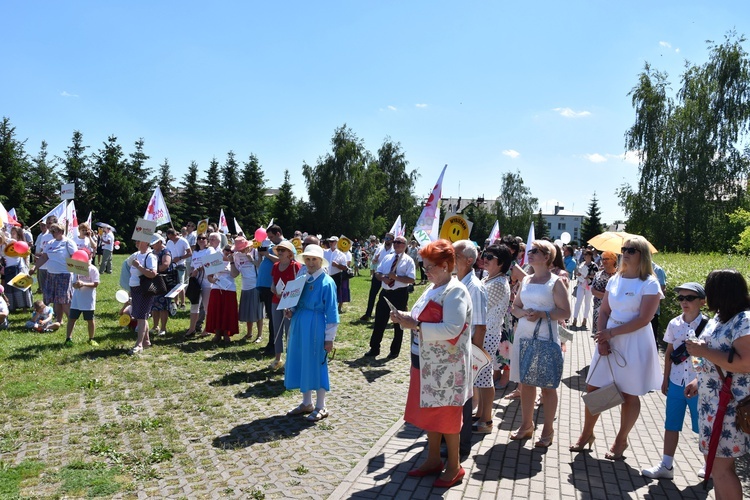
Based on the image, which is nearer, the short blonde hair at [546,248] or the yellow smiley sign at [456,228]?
the short blonde hair at [546,248]

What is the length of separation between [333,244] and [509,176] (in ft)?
206

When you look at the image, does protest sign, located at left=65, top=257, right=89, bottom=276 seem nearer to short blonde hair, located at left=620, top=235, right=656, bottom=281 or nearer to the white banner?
the white banner

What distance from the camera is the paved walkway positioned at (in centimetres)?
421

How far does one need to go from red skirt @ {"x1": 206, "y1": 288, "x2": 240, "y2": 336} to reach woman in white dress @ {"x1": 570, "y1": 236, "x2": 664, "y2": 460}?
6.62m

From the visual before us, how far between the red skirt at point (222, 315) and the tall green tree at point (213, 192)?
4485 cm

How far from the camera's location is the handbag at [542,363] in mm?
4883

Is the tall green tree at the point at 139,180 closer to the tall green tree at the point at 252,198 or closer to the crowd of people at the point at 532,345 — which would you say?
the tall green tree at the point at 252,198

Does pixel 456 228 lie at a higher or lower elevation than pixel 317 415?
higher

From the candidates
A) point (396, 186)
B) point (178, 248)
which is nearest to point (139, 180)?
point (396, 186)

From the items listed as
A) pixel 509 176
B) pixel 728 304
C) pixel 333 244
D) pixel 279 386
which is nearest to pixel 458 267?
pixel 728 304

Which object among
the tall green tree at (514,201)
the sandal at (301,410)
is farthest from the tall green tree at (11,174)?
the tall green tree at (514,201)

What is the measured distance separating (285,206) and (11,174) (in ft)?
81.0

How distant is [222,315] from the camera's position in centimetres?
952

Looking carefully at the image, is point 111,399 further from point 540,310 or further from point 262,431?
point 540,310
